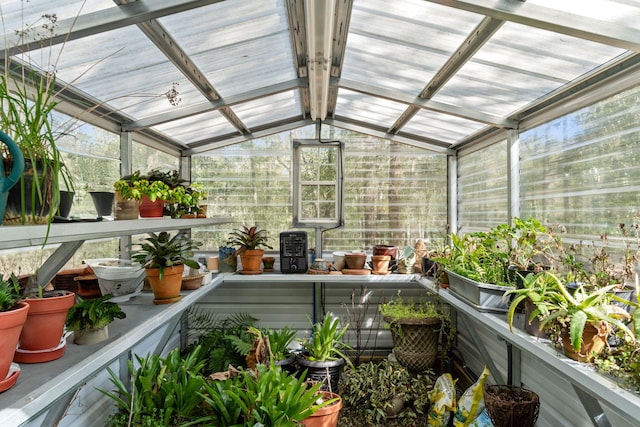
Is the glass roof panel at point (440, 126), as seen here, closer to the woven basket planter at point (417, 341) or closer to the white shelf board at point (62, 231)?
the woven basket planter at point (417, 341)

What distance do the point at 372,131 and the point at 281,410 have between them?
3276 millimetres

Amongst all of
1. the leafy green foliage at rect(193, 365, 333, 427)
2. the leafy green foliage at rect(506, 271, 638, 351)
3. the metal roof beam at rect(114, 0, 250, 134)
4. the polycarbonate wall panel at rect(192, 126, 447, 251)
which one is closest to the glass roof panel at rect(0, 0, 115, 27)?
the metal roof beam at rect(114, 0, 250, 134)

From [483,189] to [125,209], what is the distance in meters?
3.28

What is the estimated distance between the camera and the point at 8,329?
1.18m

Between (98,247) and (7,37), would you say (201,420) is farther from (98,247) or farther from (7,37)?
(7,37)

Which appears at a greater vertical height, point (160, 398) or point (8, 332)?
point (8, 332)

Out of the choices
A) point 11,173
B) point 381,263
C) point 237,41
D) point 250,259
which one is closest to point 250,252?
point 250,259

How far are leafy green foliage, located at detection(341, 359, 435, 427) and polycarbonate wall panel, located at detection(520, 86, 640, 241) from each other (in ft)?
5.59

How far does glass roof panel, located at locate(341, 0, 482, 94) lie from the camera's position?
2156mm

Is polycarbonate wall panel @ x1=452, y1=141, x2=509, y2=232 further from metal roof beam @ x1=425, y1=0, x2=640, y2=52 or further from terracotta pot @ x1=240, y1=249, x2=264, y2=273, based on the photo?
terracotta pot @ x1=240, y1=249, x2=264, y2=273

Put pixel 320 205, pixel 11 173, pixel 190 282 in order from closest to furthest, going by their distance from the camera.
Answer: pixel 11 173
pixel 190 282
pixel 320 205

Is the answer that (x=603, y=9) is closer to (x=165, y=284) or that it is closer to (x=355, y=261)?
(x=165, y=284)

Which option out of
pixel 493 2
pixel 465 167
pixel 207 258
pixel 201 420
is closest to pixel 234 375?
pixel 201 420

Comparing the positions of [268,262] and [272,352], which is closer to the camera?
[272,352]
